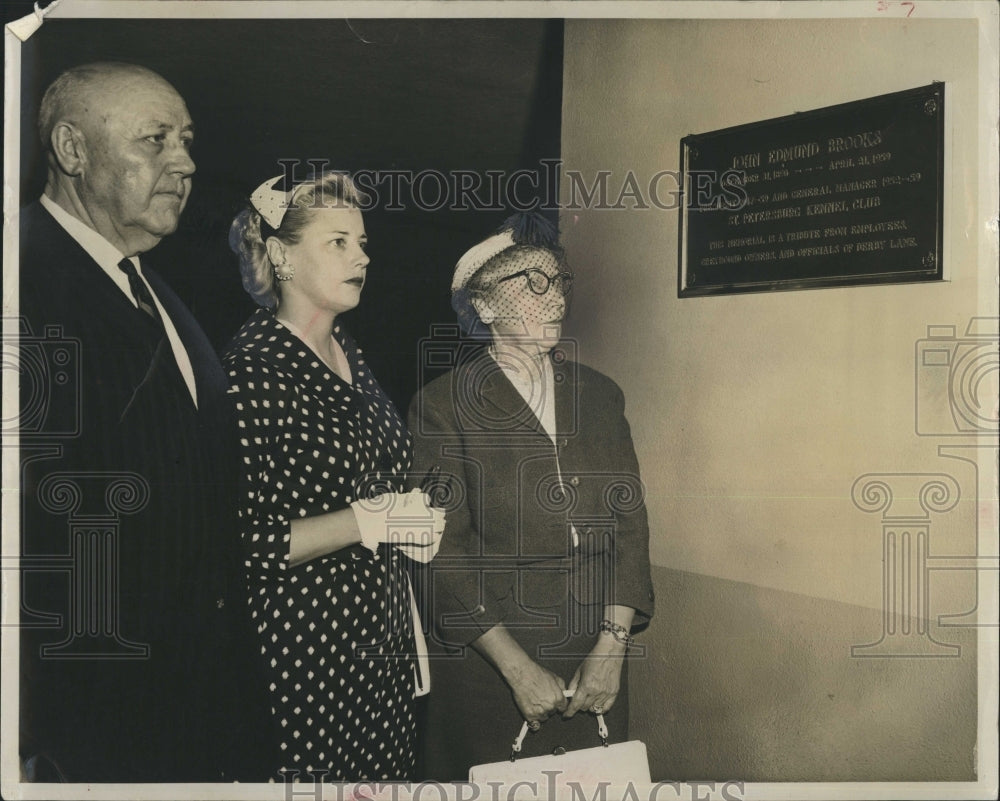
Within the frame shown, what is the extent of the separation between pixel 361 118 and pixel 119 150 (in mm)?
683

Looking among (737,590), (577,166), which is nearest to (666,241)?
(577,166)

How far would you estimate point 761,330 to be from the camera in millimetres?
2717

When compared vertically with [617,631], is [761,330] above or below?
above

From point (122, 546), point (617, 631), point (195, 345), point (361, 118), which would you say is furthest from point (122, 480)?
point (617, 631)

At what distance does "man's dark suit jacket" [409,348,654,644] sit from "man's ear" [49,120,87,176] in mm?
1165

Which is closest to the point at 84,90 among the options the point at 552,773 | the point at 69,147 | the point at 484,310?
the point at 69,147

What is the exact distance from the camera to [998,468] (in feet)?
8.93

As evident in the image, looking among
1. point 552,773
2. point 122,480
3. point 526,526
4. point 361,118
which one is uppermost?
point 361,118

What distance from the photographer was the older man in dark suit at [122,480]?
260cm

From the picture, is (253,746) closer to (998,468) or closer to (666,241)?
(666,241)

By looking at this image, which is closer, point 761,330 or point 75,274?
point 75,274

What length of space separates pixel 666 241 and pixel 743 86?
1.65ft

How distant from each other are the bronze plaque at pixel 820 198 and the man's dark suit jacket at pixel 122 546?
150cm

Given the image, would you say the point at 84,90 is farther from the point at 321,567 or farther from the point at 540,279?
the point at 321,567
